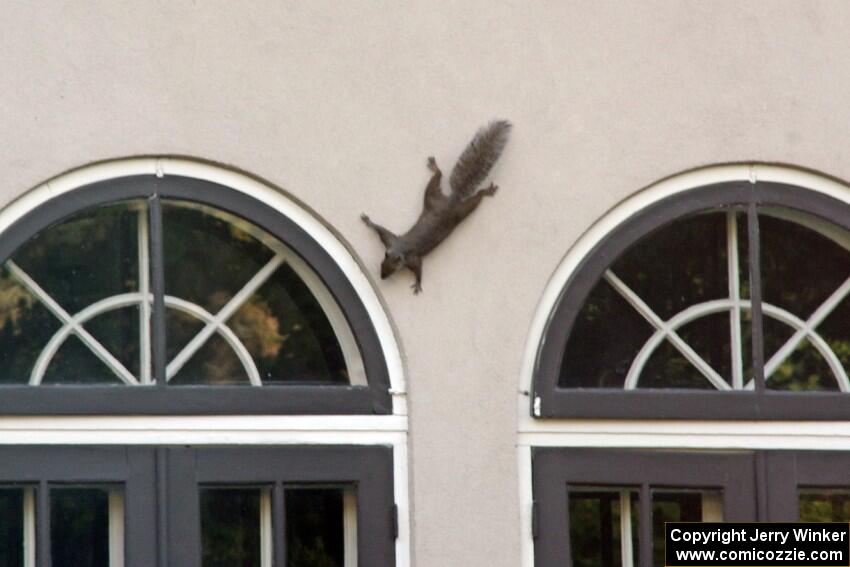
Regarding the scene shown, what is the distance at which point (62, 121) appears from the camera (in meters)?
5.29

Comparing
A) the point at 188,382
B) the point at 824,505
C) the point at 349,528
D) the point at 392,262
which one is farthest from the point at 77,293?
the point at 824,505

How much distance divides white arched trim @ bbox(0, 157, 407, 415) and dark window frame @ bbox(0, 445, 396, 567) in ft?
0.83

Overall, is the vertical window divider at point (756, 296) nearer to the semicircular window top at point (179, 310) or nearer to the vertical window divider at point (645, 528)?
the vertical window divider at point (645, 528)

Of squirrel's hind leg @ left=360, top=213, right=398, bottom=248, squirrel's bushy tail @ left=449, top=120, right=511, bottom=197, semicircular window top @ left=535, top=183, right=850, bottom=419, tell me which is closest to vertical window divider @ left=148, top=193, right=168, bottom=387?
squirrel's hind leg @ left=360, top=213, right=398, bottom=248

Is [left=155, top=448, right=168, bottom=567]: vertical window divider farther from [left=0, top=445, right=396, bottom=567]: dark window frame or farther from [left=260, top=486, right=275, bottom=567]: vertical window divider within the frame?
[left=260, top=486, right=275, bottom=567]: vertical window divider

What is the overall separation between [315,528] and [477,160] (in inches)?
48.3

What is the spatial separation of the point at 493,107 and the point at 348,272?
0.68 meters

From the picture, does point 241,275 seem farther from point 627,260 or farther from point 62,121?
point 627,260

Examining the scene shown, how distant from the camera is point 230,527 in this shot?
17.5ft

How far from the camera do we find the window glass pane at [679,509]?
215 inches

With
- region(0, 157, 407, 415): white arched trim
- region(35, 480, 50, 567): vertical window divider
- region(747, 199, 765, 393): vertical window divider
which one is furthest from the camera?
region(747, 199, 765, 393): vertical window divider

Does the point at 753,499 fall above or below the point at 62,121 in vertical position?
below

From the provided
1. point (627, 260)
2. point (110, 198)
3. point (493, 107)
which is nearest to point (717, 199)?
point (627, 260)

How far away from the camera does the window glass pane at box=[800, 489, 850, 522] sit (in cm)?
552
